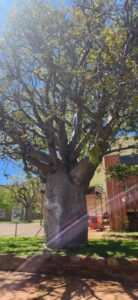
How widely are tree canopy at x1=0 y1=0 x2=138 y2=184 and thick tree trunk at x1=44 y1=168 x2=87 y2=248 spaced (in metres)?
0.66

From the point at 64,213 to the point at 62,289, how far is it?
3527 mm

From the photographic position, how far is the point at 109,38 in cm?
786

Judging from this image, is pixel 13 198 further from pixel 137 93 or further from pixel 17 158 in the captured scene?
pixel 137 93

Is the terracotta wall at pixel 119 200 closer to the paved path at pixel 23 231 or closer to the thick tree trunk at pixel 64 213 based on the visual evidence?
the paved path at pixel 23 231

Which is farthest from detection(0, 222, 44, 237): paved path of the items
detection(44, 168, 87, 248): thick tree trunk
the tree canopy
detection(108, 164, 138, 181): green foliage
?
the tree canopy

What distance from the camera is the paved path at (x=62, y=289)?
602cm

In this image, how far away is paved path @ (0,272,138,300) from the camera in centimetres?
602

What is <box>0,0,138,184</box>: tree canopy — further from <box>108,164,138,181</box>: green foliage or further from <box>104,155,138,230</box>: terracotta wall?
<box>104,155,138,230</box>: terracotta wall

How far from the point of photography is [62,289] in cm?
652

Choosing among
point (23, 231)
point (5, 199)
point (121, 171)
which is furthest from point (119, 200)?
point (5, 199)

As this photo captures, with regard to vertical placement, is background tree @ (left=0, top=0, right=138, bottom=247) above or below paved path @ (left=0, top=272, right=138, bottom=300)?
above

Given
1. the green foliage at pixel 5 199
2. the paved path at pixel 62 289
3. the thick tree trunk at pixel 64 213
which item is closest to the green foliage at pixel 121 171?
the thick tree trunk at pixel 64 213

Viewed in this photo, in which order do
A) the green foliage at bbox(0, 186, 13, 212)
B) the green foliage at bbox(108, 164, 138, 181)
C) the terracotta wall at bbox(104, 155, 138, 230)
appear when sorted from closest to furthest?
the green foliage at bbox(108, 164, 138, 181) → the terracotta wall at bbox(104, 155, 138, 230) → the green foliage at bbox(0, 186, 13, 212)

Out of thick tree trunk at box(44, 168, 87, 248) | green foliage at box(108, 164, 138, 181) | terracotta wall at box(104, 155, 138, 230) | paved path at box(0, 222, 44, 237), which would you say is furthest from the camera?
paved path at box(0, 222, 44, 237)
